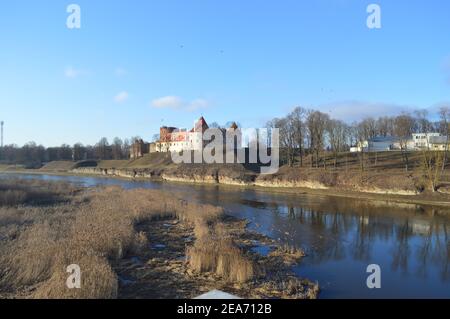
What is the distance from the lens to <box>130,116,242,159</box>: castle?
100m

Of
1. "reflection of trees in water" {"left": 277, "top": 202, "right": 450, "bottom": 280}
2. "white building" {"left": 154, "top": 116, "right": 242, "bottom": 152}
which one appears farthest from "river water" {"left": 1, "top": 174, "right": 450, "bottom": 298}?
"white building" {"left": 154, "top": 116, "right": 242, "bottom": 152}

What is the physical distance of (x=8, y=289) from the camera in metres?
10.3

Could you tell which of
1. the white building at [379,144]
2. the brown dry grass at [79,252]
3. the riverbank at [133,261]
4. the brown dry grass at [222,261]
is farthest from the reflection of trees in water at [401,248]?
the white building at [379,144]

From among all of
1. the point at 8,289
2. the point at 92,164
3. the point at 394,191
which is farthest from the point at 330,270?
the point at 92,164

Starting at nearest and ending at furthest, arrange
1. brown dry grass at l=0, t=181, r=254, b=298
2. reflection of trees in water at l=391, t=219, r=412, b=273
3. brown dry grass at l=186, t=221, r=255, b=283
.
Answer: brown dry grass at l=0, t=181, r=254, b=298, brown dry grass at l=186, t=221, r=255, b=283, reflection of trees in water at l=391, t=219, r=412, b=273

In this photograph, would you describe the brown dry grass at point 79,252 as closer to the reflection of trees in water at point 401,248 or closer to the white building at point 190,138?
the reflection of trees in water at point 401,248

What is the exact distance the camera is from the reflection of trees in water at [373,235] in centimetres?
1648

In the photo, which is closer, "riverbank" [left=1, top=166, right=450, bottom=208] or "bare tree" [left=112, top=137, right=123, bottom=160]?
"riverbank" [left=1, top=166, right=450, bottom=208]

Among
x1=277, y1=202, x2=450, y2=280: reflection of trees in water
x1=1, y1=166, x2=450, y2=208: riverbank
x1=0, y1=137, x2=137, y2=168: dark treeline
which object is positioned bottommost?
x1=277, y1=202, x2=450, y2=280: reflection of trees in water

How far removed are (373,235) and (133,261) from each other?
14.5m

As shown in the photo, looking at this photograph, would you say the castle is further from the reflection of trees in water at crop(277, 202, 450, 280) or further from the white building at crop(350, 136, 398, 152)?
the reflection of trees in water at crop(277, 202, 450, 280)

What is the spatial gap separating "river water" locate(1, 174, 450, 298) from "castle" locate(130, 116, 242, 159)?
61.0 m
